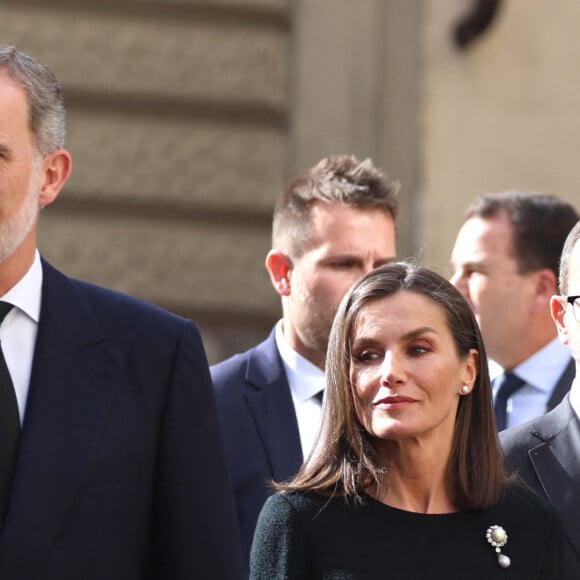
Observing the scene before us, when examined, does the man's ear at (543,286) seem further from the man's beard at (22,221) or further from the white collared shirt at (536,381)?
the man's beard at (22,221)

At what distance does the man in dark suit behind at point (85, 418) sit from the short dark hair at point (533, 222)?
7.77ft

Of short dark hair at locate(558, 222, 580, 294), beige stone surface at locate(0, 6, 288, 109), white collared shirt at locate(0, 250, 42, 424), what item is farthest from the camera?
beige stone surface at locate(0, 6, 288, 109)

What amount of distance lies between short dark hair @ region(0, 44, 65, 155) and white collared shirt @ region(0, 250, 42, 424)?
253 millimetres

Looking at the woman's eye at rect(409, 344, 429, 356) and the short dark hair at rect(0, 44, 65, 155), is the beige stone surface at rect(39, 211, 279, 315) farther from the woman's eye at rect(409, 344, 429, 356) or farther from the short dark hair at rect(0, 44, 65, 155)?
the woman's eye at rect(409, 344, 429, 356)

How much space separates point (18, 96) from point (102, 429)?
66 cm

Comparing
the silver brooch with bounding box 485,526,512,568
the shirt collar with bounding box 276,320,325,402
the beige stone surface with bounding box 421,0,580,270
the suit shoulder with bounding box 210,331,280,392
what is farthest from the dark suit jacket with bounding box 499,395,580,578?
the beige stone surface with bounding box 421,0,580,270

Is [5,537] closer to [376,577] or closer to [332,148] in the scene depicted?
[376,577]

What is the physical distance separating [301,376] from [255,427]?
264 mm

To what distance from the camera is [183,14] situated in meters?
7.27

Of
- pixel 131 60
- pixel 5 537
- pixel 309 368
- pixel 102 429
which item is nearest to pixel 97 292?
pixel 102 429

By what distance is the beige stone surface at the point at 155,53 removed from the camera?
7.06 m

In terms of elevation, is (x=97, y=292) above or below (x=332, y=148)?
below

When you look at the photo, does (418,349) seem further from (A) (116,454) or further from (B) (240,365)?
(B) (240,365)

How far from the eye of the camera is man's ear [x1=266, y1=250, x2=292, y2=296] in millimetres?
4621
